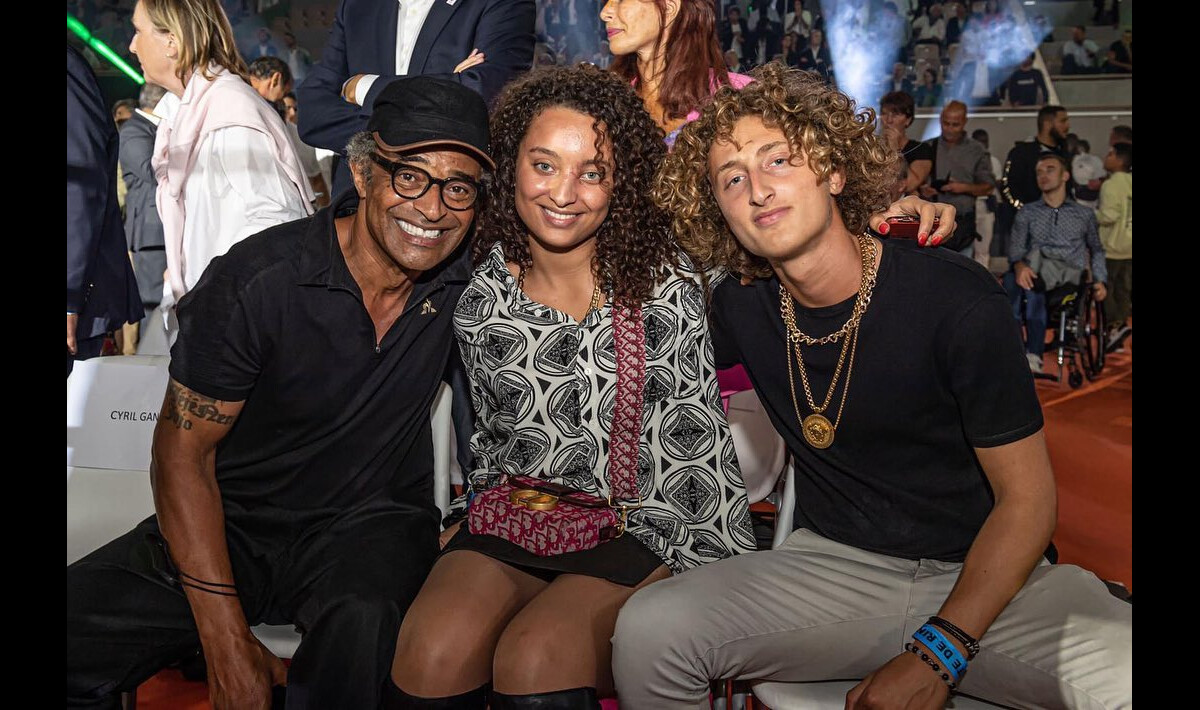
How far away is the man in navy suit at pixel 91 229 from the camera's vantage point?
306 cm

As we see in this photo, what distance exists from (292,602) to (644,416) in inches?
35.0

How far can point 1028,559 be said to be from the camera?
170 centimetres

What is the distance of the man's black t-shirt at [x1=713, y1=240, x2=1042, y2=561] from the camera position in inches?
68.6

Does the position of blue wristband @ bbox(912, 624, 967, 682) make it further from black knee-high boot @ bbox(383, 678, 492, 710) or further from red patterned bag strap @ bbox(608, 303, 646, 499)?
black knee-high boot @ bbox(383, 678, 492, 710)

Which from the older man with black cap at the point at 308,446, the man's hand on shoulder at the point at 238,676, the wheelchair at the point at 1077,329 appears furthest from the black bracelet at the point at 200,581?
the wheelchair at the point at 1077,329

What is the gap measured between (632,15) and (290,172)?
1312mm

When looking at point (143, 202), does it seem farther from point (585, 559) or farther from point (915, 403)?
point (915, 403)

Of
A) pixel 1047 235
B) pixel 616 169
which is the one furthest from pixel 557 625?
pixel 1047 235

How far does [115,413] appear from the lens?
9.14 feet

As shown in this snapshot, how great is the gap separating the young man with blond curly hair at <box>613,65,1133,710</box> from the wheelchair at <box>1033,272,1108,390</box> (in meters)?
5.53

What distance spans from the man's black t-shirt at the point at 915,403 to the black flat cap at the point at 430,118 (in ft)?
2.63

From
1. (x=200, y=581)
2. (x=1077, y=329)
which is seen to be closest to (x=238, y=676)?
(x=200, y=581)

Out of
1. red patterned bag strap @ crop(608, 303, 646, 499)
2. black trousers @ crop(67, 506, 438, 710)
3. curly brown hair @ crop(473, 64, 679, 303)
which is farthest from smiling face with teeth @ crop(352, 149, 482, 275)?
black trousers @ crop(67, 506, 438, 710)
